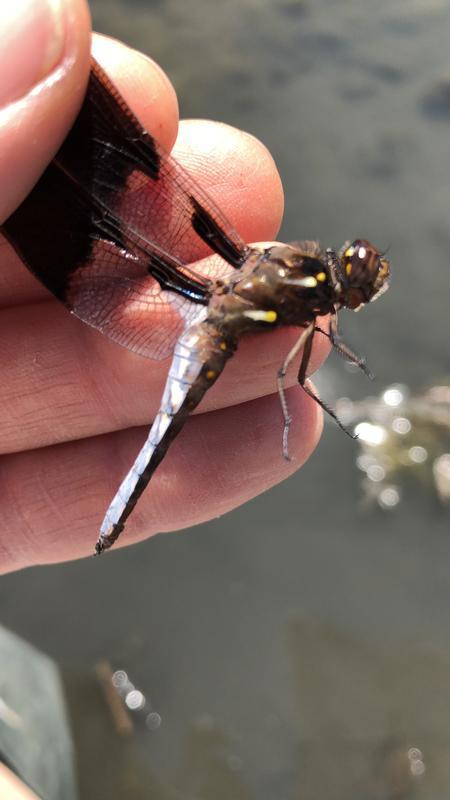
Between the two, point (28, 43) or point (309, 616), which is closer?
point (28, 43)

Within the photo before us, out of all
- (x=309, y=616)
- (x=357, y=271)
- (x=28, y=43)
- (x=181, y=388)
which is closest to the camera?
(x=28, y=43)

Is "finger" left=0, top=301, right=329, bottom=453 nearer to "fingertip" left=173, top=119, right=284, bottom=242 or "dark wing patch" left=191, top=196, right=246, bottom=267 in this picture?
"dark wing patch" left=191, top=196, right=246, bottom=267

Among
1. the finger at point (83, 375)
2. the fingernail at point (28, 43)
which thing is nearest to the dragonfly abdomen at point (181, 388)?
the finger at point (83, 375)

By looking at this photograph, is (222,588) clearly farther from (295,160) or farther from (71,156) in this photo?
(295,160)

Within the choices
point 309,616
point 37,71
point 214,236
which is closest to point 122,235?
point 214,236

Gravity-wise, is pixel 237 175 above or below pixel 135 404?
above

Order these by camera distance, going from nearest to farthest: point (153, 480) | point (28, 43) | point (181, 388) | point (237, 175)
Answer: point (28, 43) < point (181, 388) < point (237, 175) < point (153, 480)

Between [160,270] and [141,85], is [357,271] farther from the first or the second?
[141,85]

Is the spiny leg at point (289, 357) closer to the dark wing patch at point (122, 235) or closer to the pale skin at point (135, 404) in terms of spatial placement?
the pale skin at point (135, 404)

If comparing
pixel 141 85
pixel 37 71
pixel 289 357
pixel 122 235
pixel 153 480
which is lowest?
pixel 153 480
